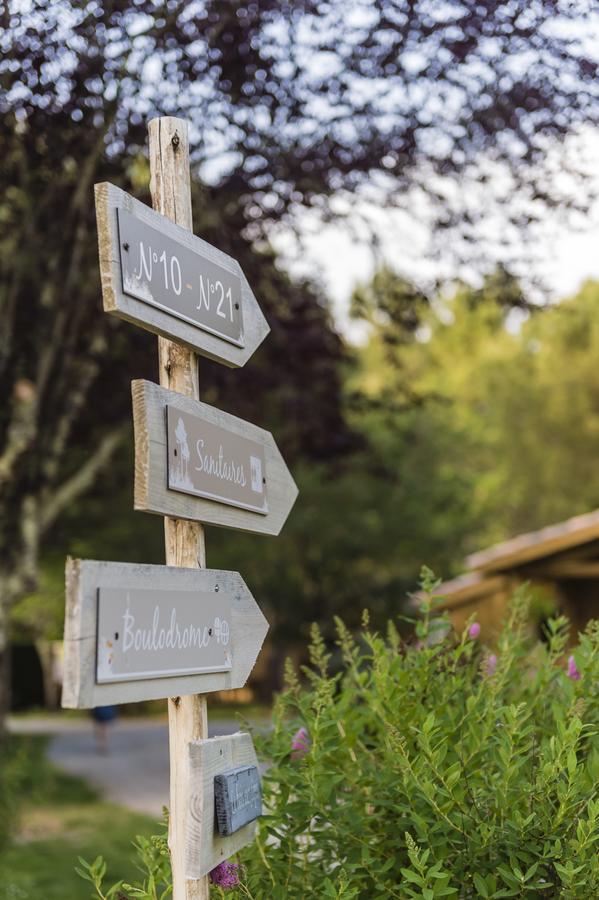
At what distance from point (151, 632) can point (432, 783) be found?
85cm

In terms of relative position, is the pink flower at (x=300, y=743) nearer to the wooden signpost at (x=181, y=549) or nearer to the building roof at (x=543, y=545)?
the wooden signpost at (x=181, y=549)

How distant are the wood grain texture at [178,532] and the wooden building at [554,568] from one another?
31.7 ft

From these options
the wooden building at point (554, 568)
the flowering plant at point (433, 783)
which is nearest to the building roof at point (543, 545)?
the wooden building at point (554, 568)

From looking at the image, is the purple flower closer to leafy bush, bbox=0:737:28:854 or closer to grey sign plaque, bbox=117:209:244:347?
grey sign plaque, bbox=117:209:244:347

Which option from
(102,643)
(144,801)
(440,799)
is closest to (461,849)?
(440,799)

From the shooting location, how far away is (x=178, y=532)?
311 cm

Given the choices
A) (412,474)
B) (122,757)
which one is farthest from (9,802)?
(412,474)

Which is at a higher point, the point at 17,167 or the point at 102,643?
the point at 17,167

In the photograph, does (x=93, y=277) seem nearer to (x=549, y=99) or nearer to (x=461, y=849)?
(x=549, y=99)

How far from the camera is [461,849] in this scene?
10.4 feet

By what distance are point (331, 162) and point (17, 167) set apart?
2.24m

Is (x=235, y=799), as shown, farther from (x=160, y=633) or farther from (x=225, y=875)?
(x=160, y=633)

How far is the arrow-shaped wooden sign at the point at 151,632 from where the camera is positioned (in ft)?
7.98

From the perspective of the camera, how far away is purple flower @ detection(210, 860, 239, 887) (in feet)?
9.91
